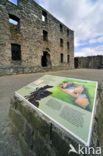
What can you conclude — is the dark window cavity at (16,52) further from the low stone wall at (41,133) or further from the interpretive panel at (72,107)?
the interpretive panel at (72,107)

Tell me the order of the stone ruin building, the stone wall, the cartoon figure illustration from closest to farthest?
1. the cartoon figure illustration
2. the stone ruin building
3. the stone wall

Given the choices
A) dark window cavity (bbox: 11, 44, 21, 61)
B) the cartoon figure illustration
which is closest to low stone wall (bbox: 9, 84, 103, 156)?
the cartoon figure illustration

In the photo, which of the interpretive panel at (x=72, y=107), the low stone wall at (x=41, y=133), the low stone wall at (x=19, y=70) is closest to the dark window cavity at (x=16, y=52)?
the low stone wall at (x=19, y=70)

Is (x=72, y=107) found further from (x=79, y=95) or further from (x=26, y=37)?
(x=26, y=37)

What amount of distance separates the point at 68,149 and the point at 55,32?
13005mm

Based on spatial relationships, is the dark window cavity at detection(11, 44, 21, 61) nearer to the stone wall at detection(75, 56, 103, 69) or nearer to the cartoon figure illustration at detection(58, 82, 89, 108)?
the cartoon figure illustration at detection(58, 82, 89, 108)

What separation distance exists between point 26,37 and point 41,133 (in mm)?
8666

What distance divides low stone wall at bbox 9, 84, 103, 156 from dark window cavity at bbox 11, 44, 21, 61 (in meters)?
6.67

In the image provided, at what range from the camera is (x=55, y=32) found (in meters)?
11.4

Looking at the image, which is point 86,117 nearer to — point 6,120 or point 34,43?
point 6,120

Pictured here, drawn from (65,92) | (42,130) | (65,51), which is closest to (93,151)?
(42,130)

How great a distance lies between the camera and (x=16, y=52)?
23.9 ft

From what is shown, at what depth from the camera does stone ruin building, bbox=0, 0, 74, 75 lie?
641cm

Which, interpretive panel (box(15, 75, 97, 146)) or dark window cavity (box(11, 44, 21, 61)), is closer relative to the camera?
interpretive panel (box(15, 75, 97, 146))
